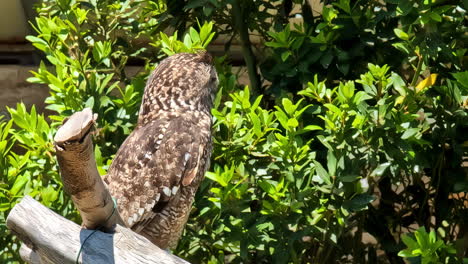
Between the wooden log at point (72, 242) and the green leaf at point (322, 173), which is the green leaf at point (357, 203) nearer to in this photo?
the green leaf at point (322, 173)

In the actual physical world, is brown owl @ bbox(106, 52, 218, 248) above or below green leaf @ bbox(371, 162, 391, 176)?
above

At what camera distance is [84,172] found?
250 centimetres

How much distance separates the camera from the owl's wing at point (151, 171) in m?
3.49

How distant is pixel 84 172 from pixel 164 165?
1.04m

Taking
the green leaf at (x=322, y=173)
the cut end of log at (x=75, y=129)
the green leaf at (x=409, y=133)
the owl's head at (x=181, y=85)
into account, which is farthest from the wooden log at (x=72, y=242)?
the green leaf at (x=409, y=133)

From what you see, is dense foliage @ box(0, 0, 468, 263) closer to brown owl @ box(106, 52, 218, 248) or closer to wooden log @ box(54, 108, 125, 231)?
brown owl @ box(106, 52, 218, 248)

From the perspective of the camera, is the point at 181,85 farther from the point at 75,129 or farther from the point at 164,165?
the point at 75,129

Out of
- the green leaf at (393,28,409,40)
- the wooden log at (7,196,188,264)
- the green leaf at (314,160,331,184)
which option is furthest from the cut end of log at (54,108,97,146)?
the green leaf at (393,28,409,40)

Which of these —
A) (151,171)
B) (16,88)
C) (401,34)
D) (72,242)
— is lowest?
(16,88)

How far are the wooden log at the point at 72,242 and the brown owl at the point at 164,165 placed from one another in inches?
29.0

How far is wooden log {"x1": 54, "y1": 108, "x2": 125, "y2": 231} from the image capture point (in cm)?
238

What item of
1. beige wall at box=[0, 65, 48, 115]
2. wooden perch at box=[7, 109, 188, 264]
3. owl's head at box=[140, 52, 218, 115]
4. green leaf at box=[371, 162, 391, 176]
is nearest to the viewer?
wooden perch at box=[7, 109, 188, 264]

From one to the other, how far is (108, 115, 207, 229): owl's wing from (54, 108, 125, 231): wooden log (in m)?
0.71

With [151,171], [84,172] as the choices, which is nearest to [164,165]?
[151,171]
